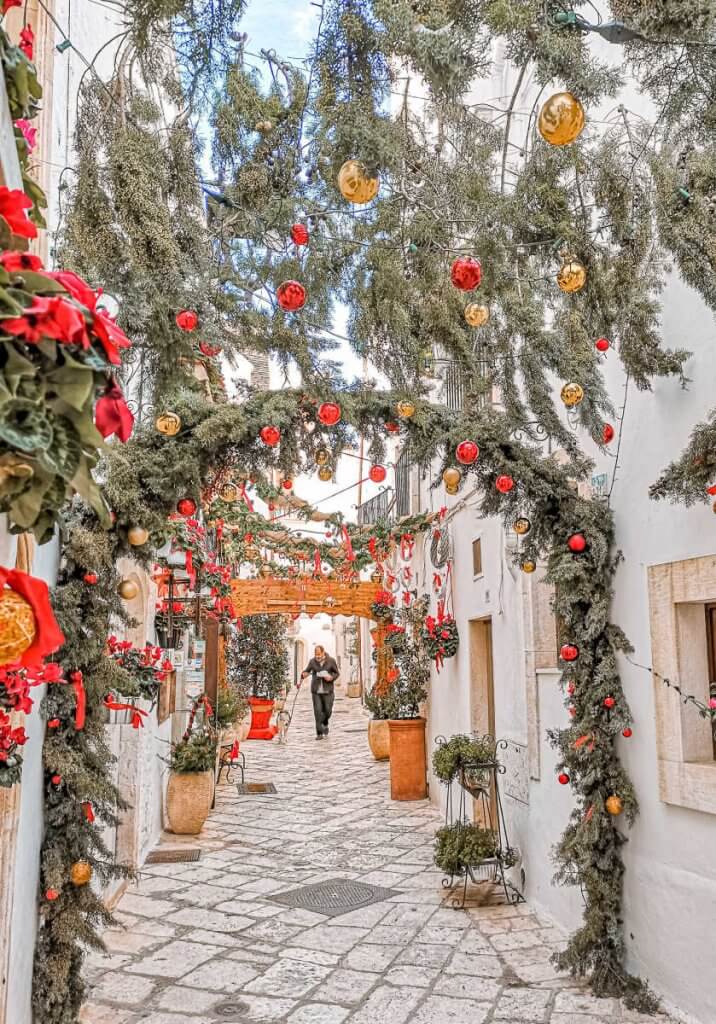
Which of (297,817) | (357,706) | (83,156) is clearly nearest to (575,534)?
(83,156)

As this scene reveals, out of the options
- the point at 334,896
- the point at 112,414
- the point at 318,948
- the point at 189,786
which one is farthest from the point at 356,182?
the point at 189,786

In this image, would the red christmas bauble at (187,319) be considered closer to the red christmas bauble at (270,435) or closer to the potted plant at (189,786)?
the red christmas bauble at (270,435)

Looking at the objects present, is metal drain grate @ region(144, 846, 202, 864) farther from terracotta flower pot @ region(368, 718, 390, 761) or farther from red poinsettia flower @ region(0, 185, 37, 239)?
red poinsettia flower @ region(0, 185, 37, 239)

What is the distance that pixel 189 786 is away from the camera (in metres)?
8.33

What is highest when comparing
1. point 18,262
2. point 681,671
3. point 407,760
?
point 18,262

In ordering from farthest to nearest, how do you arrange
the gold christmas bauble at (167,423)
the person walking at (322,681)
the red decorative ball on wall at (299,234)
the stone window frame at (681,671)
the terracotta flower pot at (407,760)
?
1. the person walking at (322,681)
2. the terracotta flower pot at (407,760)
3. the gold christmas bauble at (167,423)
4. the stone window frame at (681,671)
5. the red decorative ball on wall at (299,234)

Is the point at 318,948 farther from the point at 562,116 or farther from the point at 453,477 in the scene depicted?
the point at 562,116

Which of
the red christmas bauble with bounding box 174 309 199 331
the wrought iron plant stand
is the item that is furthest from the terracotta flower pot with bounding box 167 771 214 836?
the red christmas bauble with bounding box 174 309 199 331

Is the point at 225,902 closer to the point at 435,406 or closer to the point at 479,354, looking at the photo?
the point at 435,406

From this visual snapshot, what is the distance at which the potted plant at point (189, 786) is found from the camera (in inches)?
328

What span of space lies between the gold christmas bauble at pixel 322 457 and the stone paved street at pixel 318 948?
9.69 feet

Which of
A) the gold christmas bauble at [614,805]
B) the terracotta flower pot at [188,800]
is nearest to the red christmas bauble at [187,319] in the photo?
the gold christmas bauble at [614,805]

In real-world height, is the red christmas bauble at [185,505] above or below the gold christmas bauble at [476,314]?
below

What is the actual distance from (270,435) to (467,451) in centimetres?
111
